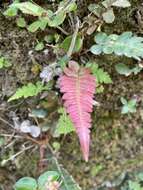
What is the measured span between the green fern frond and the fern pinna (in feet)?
0.48

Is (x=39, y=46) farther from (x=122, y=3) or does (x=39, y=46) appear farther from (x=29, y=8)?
(x=122, y=3)

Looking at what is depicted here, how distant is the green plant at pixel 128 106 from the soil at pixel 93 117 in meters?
0.03

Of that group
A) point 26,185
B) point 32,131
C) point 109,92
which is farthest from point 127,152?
point 26,185

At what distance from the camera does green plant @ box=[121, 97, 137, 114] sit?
1.77 metres

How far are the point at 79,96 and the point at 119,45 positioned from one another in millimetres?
271

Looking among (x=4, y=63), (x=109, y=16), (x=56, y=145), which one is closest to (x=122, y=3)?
(x=109, y=16)

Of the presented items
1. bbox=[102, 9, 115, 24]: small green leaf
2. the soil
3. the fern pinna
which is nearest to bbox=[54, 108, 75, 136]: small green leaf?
the soil

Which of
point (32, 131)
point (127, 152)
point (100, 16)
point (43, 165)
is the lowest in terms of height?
point (127, 152)

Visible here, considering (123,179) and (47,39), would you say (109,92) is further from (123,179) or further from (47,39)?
(123,179)

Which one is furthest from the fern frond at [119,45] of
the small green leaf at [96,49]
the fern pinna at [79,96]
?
the fern pinna at [79,96]

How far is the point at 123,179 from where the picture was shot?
2.05 meters

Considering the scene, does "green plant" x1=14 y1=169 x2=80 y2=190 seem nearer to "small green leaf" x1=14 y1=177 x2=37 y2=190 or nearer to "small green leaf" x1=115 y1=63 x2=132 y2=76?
"small green leaf" x1=14 y1=177 x2=37 y2=190

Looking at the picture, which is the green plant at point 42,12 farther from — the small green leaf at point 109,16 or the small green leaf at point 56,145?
the small green leaf at point 56,145

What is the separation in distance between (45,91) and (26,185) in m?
0.42
